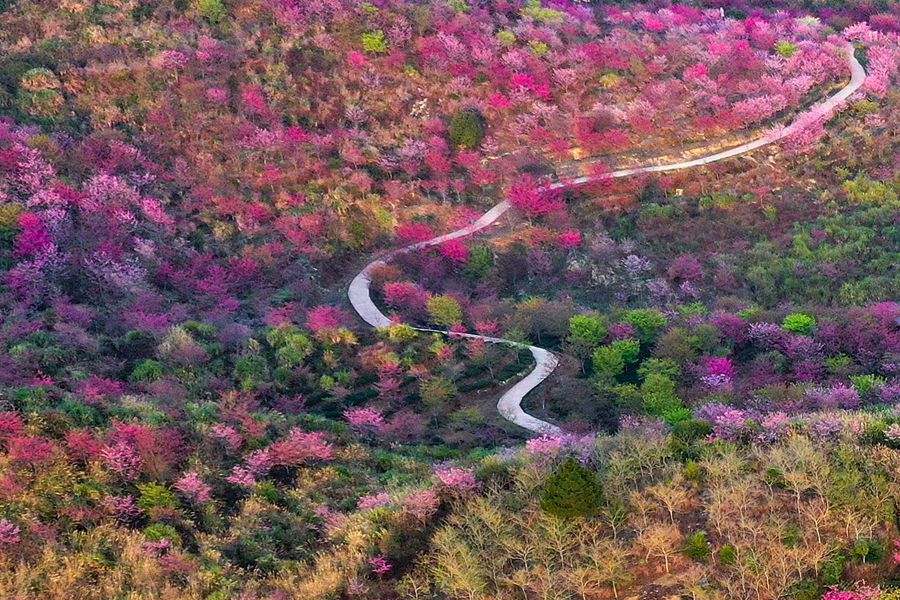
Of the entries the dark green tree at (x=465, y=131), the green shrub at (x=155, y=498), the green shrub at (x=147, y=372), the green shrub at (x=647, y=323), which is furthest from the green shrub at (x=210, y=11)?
the green shrub at (x=155, y=498)

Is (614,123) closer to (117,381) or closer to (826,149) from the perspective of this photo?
(826,149)

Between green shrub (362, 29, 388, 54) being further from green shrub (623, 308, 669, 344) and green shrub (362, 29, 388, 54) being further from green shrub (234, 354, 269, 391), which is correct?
green shrub (234, 354, 269, 391)

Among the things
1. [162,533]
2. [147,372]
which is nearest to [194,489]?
[162,533]

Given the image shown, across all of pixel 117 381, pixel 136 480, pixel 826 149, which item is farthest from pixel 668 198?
pixel 136 480

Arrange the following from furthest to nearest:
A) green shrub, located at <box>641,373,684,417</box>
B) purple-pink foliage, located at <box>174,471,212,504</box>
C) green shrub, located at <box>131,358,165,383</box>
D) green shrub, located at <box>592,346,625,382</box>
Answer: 1. green shrub, located at <box>592,346,625,382</box>
2. green shrub, located at <box>131,358,165,383</box>
3. green shrub, located at <box>641,373,684,417</box>
4. purple-pink foliage, located at <box>174,471,212,504</box>

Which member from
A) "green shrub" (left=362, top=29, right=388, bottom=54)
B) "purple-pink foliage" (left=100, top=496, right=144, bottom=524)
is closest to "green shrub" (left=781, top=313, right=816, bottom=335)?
"purple-pink foliage" (left=100, top=496, right=144, bottom=524)

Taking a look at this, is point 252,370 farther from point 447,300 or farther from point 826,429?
point 826,429
